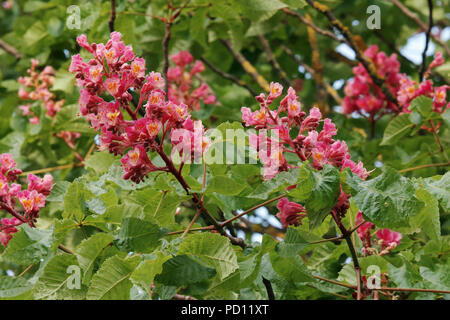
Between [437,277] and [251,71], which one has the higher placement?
[251,71]

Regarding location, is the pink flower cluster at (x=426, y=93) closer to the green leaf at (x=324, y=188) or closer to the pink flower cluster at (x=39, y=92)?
the green leaf at (x=324, y=188)

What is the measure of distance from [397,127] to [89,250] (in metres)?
1.51

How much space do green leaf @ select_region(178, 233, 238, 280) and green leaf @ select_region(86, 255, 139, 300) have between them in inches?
5.5

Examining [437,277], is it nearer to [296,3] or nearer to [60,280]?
[60,280]

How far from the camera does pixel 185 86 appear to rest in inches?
133

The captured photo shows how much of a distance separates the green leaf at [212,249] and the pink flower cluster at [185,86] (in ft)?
5.69

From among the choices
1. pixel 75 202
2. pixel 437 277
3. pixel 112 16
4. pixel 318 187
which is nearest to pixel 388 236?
pixel 437 277

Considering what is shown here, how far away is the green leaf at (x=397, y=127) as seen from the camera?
2424 mm

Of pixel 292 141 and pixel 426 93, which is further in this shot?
pixel 426 93

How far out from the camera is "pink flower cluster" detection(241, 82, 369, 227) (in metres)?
1.53

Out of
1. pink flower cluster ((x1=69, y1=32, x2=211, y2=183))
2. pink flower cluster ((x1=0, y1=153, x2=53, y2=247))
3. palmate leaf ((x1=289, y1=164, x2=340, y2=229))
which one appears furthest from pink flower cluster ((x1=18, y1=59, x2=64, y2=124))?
palmate leaf ((x1=289, y1=164, x2=340, y2=229))

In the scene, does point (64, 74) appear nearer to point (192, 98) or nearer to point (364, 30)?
point (192, 98)

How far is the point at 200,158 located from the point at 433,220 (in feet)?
2.09
